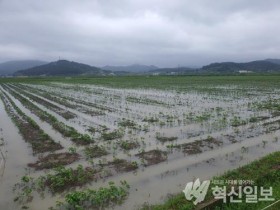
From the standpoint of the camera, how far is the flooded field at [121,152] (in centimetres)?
741

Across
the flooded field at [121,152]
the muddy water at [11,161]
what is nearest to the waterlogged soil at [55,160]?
the flooded field at [121,152]

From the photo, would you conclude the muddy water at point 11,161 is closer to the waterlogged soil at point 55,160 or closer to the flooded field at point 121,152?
the flooded field at point 121,152

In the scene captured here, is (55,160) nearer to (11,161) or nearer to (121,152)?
(11,161)

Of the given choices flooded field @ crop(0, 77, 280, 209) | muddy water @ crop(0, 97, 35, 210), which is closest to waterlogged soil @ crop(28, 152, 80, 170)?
flooded field @ crop(0, 77, 280, 209)

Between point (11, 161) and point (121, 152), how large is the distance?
3719 mm

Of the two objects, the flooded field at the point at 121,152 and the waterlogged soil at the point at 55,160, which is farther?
the waterlogged soil at the point at 55,160

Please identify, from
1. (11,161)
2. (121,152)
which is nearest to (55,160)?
(11,161)

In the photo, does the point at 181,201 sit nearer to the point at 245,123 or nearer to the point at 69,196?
the point at 69,196

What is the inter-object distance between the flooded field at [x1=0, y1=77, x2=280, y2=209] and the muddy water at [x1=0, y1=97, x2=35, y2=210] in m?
0.02

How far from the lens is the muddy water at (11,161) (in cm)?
741

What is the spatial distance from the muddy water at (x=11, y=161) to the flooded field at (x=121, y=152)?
0.08 feet

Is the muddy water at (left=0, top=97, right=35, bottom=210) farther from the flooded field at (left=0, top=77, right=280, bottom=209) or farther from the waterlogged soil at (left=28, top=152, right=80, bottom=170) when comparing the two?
the waterlogged soil at (left=28, top=152, right=80, bottom=170)

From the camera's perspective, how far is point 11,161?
10.3 m

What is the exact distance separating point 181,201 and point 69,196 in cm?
249
